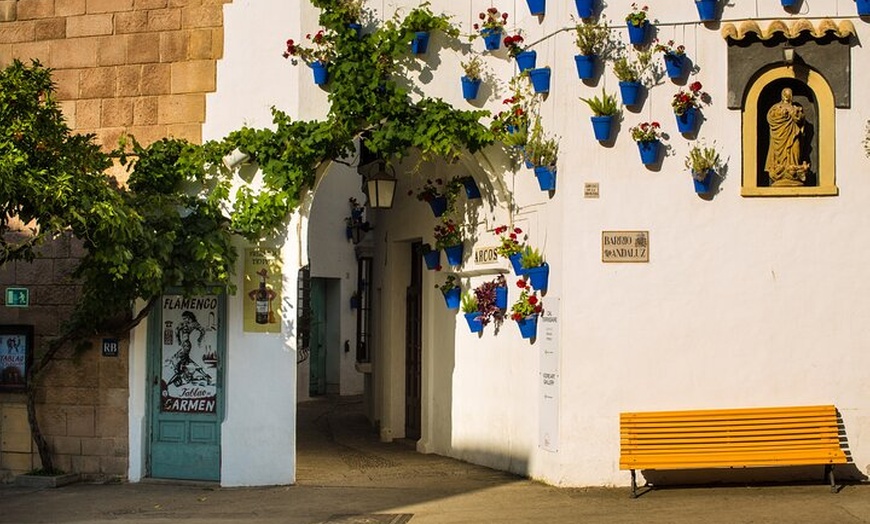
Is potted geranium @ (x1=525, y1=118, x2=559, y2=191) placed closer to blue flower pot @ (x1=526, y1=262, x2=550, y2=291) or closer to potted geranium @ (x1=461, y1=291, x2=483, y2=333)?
blue flower pot @ (x1=526, y1=262, x2=550, y2=291)

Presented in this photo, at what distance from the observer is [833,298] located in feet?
38.1

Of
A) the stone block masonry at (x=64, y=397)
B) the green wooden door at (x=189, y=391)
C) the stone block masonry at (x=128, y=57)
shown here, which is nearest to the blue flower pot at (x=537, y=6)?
the stone block masonry at (x=128, y=57)

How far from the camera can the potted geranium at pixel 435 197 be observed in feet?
47.4

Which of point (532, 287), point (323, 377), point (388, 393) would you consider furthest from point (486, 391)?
point (323, 377)

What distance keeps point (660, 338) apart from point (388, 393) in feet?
18.8

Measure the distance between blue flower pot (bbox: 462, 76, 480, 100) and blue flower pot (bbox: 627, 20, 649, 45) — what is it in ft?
5.55

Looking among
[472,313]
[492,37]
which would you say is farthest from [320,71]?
[472,313]

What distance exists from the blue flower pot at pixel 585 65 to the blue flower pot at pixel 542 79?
1.18 ft

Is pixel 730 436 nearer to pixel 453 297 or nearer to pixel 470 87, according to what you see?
pixel 453 297

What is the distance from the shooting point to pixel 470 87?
12.6m

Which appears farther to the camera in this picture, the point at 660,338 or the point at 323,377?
the point at 323,377

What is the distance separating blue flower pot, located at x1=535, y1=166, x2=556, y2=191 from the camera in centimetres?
1196

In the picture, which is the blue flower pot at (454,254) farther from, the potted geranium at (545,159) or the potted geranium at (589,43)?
the potted geranium at (589,43)

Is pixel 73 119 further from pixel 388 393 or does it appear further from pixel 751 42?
pixel 751 42
